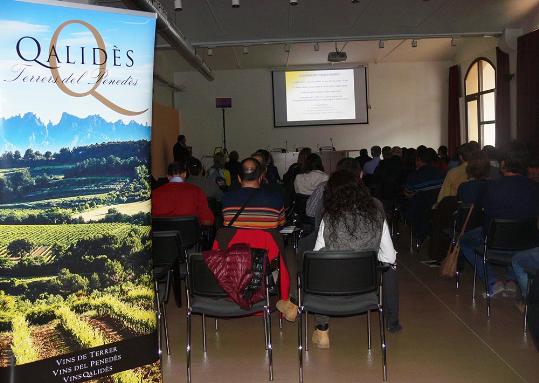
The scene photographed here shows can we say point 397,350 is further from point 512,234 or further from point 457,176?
point 457,176

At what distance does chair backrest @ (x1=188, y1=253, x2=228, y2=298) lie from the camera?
3.46 meters

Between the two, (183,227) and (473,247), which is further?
(473,247)

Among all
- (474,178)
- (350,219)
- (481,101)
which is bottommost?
(350,219)

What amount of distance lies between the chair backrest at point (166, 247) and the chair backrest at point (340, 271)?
1.18 m

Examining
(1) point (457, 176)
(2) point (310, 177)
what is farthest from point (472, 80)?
(1) point (457, 176)

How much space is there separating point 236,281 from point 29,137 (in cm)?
152

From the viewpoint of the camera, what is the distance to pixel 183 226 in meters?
4.81

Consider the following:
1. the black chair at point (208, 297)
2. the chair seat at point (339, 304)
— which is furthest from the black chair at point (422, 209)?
the black chair at point (208, 297)

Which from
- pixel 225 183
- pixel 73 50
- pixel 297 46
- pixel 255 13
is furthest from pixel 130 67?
pixel 297 46

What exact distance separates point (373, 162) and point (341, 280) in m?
5.96

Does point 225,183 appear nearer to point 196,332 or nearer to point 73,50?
point 196,332

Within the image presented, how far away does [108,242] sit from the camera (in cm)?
239

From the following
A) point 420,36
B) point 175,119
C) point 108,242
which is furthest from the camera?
point 175,119

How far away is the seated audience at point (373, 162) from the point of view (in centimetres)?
909
